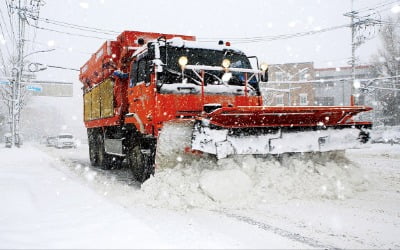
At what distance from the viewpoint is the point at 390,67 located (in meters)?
40.9

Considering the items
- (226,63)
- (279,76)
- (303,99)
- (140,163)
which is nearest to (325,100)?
(303,99)

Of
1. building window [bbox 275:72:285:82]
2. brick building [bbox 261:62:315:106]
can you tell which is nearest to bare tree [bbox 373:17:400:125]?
brick building [bbox 261:62:315:106]

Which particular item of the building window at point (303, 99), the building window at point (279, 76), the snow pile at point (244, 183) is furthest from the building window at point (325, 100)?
the snow pile at point (244, 183)

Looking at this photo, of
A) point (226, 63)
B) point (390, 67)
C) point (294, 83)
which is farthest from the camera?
point (294, 83)

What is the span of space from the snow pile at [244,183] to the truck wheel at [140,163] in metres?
0.87

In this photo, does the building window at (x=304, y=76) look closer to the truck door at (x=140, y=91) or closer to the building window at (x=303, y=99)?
the building window at (x=303, y=99)

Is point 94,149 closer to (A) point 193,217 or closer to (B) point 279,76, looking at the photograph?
(A) point 193,217

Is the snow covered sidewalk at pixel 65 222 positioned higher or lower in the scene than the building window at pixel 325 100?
lower

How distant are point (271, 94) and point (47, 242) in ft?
132

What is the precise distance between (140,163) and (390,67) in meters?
40.4

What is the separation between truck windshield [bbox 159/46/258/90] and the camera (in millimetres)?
6762

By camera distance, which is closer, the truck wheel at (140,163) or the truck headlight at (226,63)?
the truck wheel at (140,163)

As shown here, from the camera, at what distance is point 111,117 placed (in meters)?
9.08

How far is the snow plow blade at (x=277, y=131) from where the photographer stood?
5.49m
